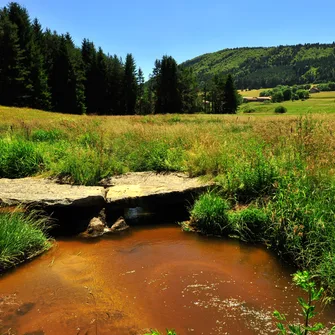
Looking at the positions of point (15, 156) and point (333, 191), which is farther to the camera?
point (15, 156)

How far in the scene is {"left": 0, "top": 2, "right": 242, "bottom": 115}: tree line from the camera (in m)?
38.3

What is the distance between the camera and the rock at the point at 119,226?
5438mm

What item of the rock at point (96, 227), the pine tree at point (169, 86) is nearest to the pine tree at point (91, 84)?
the pine tree at point (169, 86)

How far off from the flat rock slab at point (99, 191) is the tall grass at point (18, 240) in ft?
→ 2.33

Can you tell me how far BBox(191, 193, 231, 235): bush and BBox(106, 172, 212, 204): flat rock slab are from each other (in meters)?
0.80

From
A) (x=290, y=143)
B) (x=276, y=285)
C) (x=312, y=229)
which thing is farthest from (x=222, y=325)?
(x=290, y=143)

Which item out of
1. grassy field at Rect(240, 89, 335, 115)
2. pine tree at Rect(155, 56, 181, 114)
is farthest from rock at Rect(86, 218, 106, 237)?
pine tree at Rect(155, 56, 181, 114)

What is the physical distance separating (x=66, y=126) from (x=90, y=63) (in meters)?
47.6

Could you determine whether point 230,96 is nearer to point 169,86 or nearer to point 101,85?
point 169,86

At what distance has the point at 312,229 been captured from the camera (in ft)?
13.4

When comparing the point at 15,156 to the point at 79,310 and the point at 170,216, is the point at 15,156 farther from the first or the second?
the point at 79,310

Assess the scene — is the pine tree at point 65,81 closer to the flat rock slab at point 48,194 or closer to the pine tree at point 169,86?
the pine tree at point 169,86

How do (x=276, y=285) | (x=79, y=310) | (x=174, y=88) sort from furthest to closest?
(x=174, y=88)
(x=276, y=285)
(x=79, y=310)

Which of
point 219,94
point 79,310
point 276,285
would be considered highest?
point 219,94
